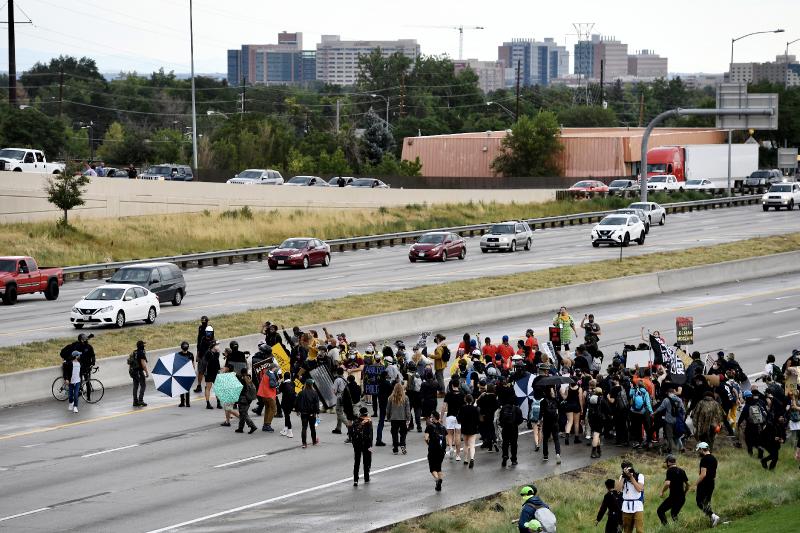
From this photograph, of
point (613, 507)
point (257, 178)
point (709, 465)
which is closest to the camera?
point (613, 507)

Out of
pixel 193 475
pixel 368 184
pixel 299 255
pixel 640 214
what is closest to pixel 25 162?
pixel 368 184

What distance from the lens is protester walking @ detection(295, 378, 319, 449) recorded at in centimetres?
2453

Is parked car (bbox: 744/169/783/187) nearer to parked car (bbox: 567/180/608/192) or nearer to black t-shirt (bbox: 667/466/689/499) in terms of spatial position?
parked car (bbox: 567/180/608/192)

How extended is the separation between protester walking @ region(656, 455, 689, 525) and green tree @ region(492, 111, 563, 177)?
91221mm

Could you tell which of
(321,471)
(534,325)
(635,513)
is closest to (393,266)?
(534,325)

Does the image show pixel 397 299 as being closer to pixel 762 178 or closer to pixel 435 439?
pixel 435 439

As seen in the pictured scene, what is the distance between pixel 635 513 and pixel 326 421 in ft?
34.6

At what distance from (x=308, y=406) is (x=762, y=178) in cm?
7785

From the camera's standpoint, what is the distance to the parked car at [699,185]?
91.4 metres

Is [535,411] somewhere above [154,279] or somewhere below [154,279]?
below

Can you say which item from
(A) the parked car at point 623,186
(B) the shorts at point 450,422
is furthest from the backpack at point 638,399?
(A) the parked car at point 623,186

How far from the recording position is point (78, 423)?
27312mm

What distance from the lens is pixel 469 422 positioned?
22938 millimetres

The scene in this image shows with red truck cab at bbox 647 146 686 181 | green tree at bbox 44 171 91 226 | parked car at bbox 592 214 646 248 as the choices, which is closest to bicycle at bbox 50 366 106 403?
parked car at bbox 592 214 646 248
